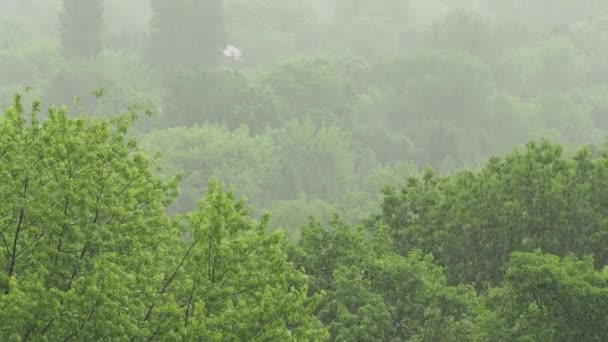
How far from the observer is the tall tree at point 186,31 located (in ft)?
384

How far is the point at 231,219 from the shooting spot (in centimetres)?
2502

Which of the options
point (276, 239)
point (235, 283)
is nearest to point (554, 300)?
point (276, 239)

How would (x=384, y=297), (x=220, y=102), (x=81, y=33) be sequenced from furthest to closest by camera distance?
(x=81, y=33)
(x=220, y=102)
(x=384, y=297)

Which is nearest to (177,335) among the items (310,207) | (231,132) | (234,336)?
(234,336)

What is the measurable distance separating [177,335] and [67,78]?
9144cm

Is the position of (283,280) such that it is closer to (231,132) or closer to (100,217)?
(100,217)

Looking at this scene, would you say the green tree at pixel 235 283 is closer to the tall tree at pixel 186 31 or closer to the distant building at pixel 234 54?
the tall tree at pixel 186 31

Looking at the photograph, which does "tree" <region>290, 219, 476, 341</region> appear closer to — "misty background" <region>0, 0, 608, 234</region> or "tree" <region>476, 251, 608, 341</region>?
"tree" <region>476, 251, 608, 341</region>

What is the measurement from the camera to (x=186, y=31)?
118000 millimetres

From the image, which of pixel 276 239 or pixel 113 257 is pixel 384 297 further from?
pixel 113 257

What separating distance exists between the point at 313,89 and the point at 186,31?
582 inches

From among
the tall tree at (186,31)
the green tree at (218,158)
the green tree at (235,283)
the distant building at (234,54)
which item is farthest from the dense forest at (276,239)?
the distant building at (234,54)

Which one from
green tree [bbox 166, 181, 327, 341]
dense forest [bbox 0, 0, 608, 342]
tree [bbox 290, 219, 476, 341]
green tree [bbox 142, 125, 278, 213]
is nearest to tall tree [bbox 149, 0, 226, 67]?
dense forest [bbox 0, 0, 608, 342]

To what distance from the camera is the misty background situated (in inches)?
4043
